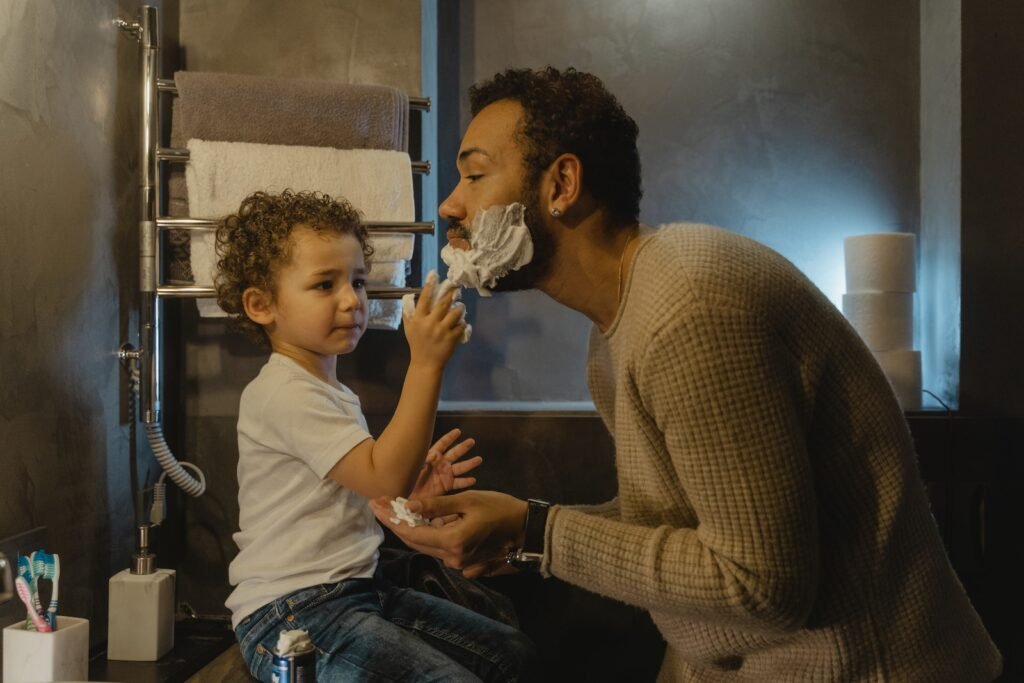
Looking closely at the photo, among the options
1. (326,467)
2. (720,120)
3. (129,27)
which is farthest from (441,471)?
(720,120)

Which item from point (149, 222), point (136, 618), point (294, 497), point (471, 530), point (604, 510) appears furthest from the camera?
point (149, 222)

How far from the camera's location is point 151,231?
163 cm

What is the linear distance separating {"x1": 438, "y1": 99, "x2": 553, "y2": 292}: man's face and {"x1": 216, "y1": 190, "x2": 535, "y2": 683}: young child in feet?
0.56

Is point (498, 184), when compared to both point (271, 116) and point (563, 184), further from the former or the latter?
point (271, 116)

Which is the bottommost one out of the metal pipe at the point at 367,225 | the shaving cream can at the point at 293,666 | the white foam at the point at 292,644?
the shaving cream can at the point at 293,666

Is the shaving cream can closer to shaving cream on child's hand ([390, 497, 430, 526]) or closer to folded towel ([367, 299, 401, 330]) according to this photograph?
shaving cream on child's hand ([390, 497, 430, 526])

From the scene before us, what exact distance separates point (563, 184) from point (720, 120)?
1202 mm

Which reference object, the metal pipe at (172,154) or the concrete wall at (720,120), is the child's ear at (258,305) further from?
the concrete wall at (720,120)

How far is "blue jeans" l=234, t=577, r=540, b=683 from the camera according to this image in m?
1.29

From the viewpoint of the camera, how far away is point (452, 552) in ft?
3.24

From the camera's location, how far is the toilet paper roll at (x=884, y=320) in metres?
1.87

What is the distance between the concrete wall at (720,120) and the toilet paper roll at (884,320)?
9.9 inches

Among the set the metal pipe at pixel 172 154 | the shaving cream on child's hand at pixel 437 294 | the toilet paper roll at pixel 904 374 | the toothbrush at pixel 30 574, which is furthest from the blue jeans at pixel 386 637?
the toilet paper roll at pixel 904 374

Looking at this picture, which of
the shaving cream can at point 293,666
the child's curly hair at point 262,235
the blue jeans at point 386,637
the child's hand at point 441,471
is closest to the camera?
the shaving cream can at point 293,666
